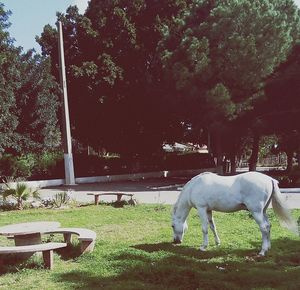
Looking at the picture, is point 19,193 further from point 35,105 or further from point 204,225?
point 204,225

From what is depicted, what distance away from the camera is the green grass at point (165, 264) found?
24.9ft

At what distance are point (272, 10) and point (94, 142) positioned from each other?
582 inches

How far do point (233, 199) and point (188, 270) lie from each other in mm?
2118

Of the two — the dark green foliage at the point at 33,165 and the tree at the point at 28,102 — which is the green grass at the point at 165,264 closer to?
the tree at the point at 28,102

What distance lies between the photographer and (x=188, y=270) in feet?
26.8

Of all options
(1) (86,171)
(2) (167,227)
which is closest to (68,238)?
(2) (167,227)

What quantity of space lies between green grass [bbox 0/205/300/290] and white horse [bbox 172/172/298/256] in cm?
49

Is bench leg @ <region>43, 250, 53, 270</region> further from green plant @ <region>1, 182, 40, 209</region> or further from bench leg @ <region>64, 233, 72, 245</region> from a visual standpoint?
green plant @ <region>1, 182, 40, 209</region>

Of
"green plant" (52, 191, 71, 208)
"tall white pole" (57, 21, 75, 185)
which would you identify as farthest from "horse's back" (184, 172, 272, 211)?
"tall white pole" (57, 21, 75, 185)

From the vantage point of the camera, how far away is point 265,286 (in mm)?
7285

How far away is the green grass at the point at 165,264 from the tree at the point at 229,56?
13.9 meters

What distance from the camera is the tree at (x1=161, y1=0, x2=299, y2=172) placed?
25.6 metres

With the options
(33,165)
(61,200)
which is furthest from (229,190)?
(33,165)

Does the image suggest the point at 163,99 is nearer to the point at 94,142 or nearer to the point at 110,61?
the point at 110,61
